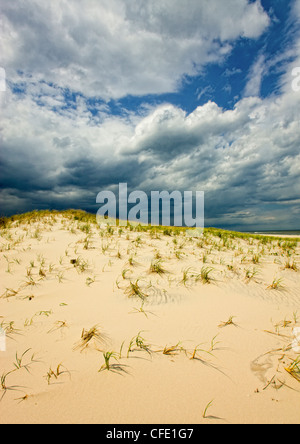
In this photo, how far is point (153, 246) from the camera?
23.2 ft

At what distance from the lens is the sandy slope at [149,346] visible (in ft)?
5.40

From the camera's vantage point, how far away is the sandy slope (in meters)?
1.65

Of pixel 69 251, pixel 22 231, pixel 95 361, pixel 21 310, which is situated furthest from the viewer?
pixel 22 231

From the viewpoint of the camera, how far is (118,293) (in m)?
3.77

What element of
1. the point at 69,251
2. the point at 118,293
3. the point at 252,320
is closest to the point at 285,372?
the point at 252,320

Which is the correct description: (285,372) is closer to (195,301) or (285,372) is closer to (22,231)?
(195,301)

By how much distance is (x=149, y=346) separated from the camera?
2.38 m

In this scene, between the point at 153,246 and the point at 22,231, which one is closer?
the point at 153,246

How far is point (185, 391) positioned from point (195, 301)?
184 cm

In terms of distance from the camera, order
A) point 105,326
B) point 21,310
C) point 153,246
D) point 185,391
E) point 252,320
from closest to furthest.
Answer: point 185,391 < point 105,326 < point 252,320 < point 21,310 < point 153,246

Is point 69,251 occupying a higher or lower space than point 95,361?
higher

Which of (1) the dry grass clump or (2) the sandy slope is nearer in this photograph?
(2) the sandy slope

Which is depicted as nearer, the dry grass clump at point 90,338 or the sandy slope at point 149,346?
the sandy slope at point 149,346
